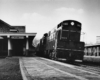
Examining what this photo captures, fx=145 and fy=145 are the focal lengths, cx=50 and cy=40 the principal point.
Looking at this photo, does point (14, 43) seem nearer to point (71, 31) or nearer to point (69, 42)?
point (71, 31)

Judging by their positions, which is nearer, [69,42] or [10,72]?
[10,72]

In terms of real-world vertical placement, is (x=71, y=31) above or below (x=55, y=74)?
above

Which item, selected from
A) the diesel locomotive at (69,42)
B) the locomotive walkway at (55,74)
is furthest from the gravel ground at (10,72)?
the diesel locomotive at (69,42)

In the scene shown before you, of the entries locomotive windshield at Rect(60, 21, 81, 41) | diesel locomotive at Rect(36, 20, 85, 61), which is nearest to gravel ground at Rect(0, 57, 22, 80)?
diesel locomotive at Rect(36, 20, 85, 61)

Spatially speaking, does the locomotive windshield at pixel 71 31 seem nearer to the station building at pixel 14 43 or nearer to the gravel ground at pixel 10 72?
the gravel ground at pixel 10 72

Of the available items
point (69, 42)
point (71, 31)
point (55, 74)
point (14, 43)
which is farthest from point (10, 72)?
point (14, 43)

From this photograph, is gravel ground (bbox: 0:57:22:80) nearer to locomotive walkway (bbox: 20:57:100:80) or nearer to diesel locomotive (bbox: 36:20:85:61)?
locomotive walkway (bbox: 20:57:100:80)

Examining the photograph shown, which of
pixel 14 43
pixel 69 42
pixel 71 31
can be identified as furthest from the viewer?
pixel 14 43

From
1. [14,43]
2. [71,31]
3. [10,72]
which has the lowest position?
[10,72]

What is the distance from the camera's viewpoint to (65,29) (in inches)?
575

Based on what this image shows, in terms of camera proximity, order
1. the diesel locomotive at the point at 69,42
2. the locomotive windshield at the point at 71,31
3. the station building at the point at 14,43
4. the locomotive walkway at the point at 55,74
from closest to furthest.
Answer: the locomotive walkway at the point at 55,74, the diesel locomotive at the point at 69,42, the locomotive windshield at the point at 71,31, the station building at the point at 14,43

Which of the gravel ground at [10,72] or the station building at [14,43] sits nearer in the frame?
the gravel ground at [10,72]

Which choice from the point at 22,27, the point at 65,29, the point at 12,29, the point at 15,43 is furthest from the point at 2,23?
the point at 65,29

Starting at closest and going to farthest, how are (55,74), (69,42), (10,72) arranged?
(55,74), (10,72), (69,42)
